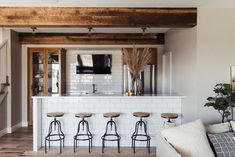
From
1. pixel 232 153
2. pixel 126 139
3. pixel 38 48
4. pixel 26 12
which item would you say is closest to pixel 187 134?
pixel 232 153

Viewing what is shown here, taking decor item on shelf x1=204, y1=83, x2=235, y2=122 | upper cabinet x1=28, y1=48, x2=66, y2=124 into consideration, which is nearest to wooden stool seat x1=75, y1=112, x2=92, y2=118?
decor item on shelf x1=204, y1=83, x2=235, y2=122

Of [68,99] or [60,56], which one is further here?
[60,56]

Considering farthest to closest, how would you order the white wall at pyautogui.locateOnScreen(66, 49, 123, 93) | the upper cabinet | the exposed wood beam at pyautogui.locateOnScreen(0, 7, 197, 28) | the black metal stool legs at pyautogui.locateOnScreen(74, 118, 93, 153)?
the white wall at pyautogui.locateOnScreen(66, 49, 123, 93), the upper cabinet, the black metal stool legs at pyautogui.locateOnScreen(74, 118, 93, 153), the exposed wood beam at pyautogui.locateOnScreen(0, 7, 197, 28)

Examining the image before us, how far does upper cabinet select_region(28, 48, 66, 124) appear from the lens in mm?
7328

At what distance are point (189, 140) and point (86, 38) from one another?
5.01 metres

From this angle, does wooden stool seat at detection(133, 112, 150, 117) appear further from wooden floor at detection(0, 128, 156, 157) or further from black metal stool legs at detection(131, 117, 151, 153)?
wooden floor at detection(0, 128, 156, 157)

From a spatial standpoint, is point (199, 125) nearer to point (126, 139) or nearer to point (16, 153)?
point (126, 139)

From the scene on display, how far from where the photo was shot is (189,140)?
2854 millimetres

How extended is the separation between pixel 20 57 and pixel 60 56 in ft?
3.81

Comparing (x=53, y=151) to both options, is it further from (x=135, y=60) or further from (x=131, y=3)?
(x=131, y=3)

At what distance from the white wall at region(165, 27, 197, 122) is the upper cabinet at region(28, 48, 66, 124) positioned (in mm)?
3221

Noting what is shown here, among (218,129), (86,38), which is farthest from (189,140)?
(86,38)

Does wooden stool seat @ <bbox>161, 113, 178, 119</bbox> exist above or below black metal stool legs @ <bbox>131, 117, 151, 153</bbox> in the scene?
above

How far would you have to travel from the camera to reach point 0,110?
19.8 ft
